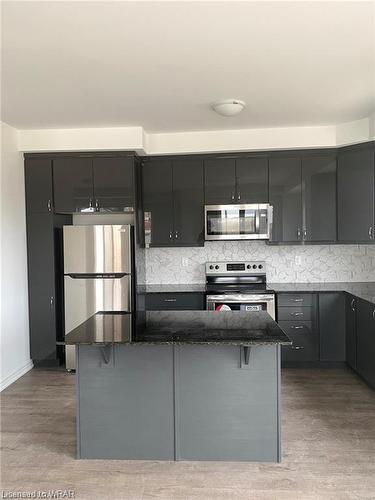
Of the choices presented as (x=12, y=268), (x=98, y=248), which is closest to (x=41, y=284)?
(x=12, y=268)

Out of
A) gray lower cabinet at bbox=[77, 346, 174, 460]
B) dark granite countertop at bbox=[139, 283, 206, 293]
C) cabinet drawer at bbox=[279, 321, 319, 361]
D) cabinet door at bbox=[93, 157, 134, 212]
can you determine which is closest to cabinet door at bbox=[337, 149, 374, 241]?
cabinet drawer at bbox=[279, 321, 319, 361]

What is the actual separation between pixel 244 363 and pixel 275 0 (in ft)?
6.71

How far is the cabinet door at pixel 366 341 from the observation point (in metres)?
A: 3.97

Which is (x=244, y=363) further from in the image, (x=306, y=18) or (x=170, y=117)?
(x=170, y=117)

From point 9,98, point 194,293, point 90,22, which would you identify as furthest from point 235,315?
point 9,98

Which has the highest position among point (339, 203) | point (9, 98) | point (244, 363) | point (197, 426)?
point (9, 98)

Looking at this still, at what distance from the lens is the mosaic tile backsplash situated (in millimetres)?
5250

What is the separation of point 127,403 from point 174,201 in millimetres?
2736

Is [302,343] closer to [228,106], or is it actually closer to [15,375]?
[228,106]

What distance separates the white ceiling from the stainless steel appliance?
1712 millimetres

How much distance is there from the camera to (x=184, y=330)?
2852 millimetres

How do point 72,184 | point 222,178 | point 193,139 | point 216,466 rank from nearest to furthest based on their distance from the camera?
point 216,466
point 72,184
point 193,139
point 222,178

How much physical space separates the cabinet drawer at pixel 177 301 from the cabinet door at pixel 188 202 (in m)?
0.61

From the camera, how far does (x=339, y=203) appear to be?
4895 millimetres
